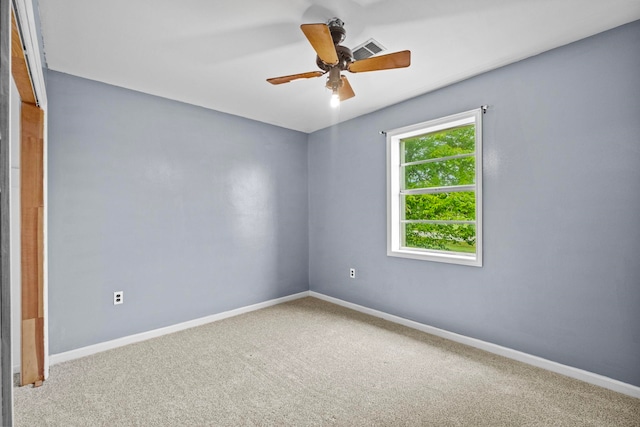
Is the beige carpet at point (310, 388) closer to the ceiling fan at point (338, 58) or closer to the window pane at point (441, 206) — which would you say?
the window pane at point (441, 206)

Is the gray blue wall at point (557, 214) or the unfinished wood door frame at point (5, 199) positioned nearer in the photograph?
the unfinished wood door frame at point (5, 199)

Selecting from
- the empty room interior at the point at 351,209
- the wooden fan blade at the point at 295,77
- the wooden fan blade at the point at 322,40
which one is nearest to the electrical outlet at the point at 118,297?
the empty room interior at the point at 351,209

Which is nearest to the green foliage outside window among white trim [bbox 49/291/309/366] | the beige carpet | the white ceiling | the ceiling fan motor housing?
the white ceiling

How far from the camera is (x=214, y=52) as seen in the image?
7.91 feet

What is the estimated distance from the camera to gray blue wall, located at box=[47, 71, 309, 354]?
2697 millimetres

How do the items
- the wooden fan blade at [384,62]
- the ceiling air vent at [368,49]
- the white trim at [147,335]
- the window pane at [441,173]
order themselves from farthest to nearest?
the window pane at [441,173], the white trim at [147,335], the ceiling air vent at [368,49], the wooden fan blade at [384,62]

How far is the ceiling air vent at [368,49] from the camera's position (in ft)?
7.51

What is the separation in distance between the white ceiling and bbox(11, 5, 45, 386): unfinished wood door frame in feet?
2.03

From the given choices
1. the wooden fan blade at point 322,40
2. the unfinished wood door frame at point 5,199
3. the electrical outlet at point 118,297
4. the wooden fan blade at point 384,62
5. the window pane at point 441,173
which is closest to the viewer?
the unfinished wood door frame at point 5,199

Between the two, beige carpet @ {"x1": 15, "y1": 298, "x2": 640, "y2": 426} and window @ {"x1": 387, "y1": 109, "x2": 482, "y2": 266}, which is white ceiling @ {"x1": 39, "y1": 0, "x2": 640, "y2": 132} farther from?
beige carpet @ {"x1": 15, "y1": 298, "x2": 640, "y2": 426}

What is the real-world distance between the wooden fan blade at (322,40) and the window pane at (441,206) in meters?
1.91

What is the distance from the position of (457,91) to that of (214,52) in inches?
87.2

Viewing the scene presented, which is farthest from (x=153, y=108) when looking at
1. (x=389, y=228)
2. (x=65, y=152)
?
Result: (x=389, y=228)

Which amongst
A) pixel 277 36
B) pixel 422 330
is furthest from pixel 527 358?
pixel 277 36
